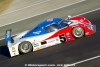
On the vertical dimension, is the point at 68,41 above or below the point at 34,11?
below

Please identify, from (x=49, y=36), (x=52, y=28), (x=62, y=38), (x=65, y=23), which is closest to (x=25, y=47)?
(x=49, y=36)

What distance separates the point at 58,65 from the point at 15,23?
10539 mm

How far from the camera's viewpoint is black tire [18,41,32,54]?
14.1 metres

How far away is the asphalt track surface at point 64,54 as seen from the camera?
40.5 feet

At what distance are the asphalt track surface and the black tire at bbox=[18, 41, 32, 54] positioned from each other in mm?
227

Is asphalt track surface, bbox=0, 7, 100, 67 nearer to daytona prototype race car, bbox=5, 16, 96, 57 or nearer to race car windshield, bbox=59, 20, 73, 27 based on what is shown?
daytona prototype race car, bbox=5, 16, 96, 57

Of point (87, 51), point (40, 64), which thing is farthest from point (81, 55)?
point (40, 64)

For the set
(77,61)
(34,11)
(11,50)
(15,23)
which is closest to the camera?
(77,61)

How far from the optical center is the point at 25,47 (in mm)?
14164

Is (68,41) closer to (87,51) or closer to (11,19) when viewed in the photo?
(87,51)

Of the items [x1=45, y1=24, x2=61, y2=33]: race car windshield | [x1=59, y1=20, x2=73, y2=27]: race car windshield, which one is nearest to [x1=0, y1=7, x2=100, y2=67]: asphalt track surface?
[x1=45, y1=24, x2=61, y2=33]: race car windshield

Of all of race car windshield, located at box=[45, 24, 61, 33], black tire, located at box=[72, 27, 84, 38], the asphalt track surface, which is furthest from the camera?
race car windshield, located at box=[45, 24, 61, 33]

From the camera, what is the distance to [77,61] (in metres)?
11.9

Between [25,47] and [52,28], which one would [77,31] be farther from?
[25,47]
